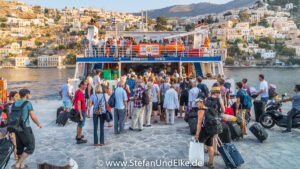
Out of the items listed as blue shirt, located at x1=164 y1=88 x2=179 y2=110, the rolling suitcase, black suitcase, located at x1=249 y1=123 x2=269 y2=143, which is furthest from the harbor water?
the rolling suitcase

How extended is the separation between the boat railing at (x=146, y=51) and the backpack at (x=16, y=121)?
8271mm

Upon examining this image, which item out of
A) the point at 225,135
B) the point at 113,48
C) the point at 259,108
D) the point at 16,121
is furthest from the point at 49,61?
the point at 225,135

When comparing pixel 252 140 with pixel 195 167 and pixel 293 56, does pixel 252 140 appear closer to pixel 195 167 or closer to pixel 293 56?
pixel 195 167

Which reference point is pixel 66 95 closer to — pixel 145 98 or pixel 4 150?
pixel 145 98

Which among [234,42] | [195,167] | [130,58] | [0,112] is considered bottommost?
[195,167]

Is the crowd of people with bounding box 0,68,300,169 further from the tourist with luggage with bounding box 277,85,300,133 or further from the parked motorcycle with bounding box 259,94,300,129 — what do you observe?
the parked motorcycle with bounding box 259,94,300,129

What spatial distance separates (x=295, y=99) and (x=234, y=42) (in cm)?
18067

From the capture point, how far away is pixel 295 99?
607 cm

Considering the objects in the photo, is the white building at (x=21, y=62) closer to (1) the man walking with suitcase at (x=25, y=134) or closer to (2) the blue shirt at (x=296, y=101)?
(1) the man walking with suitcase at (x=25, y=134)

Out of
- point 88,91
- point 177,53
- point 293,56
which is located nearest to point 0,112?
point 88,91

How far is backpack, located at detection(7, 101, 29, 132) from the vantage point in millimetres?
3879

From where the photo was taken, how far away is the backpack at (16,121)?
3.88 meters

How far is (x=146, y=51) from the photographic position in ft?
40.3

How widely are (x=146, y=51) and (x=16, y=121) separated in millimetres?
8951
